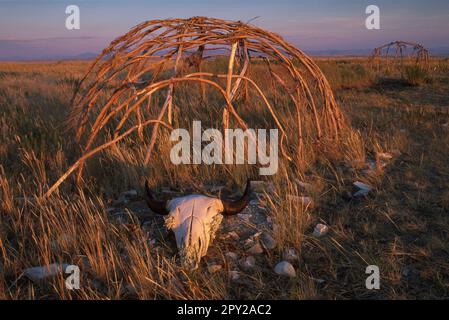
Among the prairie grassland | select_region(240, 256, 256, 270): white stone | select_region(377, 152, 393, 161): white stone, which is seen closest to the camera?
the prairie grassland

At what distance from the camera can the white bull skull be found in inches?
108

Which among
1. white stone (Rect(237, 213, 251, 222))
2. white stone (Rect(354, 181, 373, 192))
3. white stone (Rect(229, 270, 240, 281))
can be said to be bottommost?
white stone (Rect(229, 270, 240, 281))

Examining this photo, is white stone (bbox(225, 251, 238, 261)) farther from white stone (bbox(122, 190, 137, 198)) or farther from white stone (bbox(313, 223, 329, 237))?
white stone (bbox(122, 190, 137, 198))

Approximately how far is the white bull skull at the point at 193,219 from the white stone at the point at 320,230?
0.70m

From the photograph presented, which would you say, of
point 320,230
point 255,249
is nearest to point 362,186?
point 320,230

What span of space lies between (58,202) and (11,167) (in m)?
1.75

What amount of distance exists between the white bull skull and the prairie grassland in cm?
14

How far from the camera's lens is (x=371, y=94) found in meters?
10.5

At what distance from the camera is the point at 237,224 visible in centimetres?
345

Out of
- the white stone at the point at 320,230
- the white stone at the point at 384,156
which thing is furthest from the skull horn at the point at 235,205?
the white stone at the point at 384,156

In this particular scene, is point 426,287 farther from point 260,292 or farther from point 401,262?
point 260,292

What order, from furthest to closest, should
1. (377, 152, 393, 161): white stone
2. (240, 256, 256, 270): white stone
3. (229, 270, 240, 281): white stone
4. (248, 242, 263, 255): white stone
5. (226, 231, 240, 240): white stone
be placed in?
(377, 152, 393, 161): white stone, (226, 231, 240, 240): white stone, (248, 242, 263, 255): white stone, (240, 256, 256, 270): white stone, (229, 270, 240, 281): white stone

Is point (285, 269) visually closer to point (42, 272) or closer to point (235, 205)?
point (235, 205)

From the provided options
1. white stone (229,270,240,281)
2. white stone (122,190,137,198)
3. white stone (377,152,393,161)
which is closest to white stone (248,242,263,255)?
white stone (229,270,240,281)
